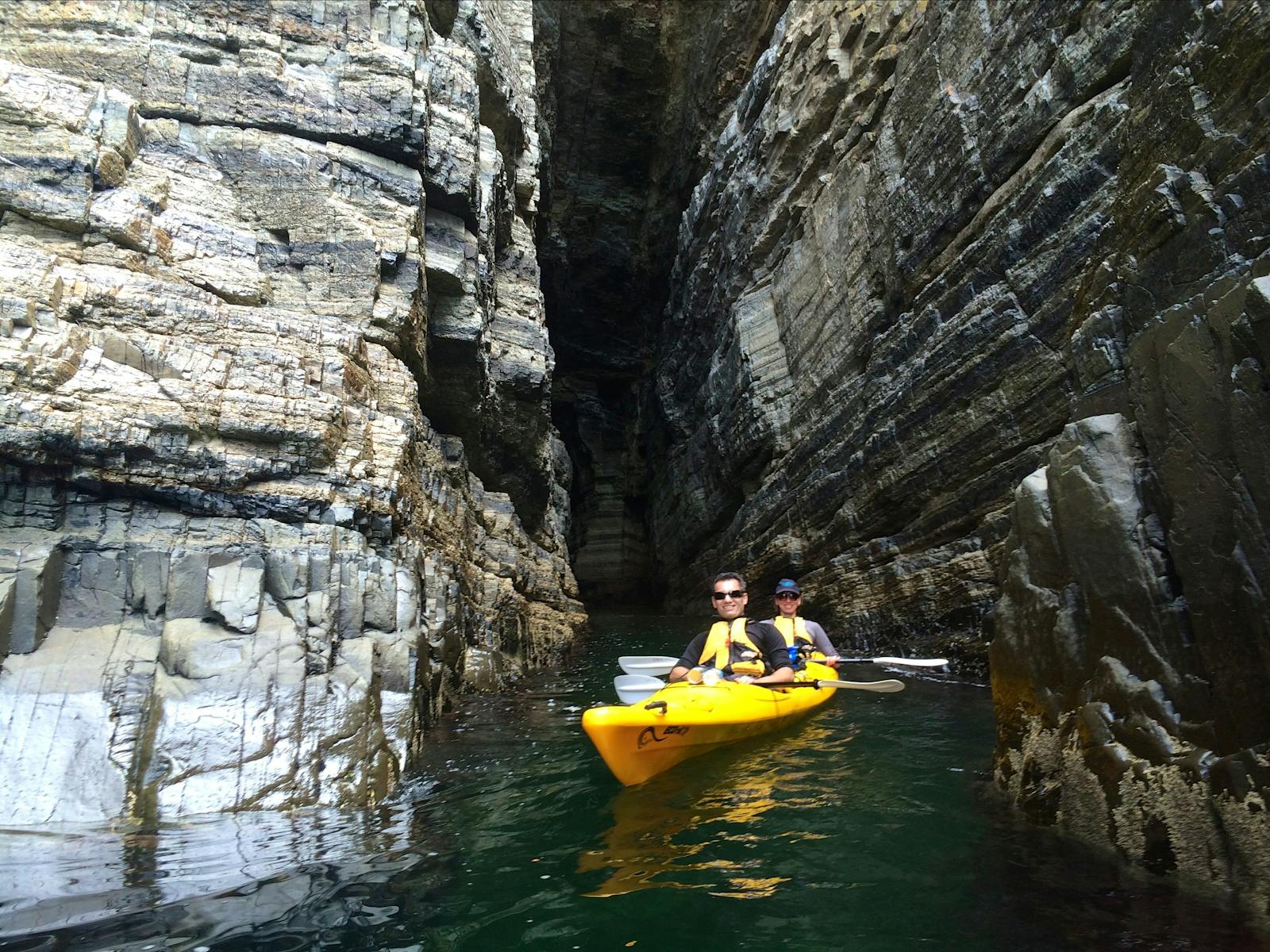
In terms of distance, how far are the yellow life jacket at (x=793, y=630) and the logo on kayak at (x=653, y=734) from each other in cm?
358

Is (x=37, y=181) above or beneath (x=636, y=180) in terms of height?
beneath

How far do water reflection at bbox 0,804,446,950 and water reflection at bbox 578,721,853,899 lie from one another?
93 cm

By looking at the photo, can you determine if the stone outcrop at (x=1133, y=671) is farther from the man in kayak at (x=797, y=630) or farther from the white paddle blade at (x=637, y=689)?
the man in kayak at (x=797, y=630)

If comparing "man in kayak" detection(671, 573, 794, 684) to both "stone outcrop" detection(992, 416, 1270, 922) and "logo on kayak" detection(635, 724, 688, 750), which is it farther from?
"stone outcrop" detection(992, 416, 1270, 922)

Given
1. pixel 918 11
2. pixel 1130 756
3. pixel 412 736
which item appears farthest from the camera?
pixel 918 11

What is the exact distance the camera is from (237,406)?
605 cm

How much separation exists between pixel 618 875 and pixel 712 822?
0.91 meters

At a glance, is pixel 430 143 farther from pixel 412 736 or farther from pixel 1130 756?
pixel 1130 756

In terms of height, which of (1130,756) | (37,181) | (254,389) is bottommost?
(1130,756)

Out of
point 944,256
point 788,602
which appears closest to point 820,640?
point 788,602

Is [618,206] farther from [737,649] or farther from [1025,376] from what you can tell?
[737,649]

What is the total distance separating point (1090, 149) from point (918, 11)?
593 cm

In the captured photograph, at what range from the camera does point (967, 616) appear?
374 inches

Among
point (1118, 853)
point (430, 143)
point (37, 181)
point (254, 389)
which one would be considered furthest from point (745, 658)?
point (430, 143)
